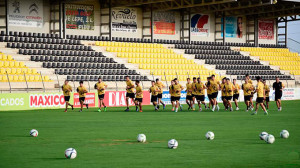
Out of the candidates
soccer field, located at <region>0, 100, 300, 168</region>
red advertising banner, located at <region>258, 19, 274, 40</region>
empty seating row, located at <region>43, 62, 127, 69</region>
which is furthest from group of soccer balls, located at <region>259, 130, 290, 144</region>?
red advertising banner, located at <region>258, 19, 274, 40</region>

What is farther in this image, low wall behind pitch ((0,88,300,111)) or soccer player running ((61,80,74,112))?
low wall behind pitch ((0,88,300,111))

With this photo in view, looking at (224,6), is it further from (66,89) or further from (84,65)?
(66,89)

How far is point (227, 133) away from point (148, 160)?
652 centimetres

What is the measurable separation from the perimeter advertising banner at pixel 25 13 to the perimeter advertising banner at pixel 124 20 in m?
7.72

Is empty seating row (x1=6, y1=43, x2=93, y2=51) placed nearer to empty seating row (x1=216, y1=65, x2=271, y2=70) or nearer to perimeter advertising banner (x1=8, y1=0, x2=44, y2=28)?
perimeter advertising banner (x1=8, y1=0, x2=44, y2=28)

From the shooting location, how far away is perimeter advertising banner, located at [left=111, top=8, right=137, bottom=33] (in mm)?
51316

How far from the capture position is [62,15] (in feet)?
153

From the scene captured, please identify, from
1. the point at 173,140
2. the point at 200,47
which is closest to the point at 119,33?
the point at 200,47

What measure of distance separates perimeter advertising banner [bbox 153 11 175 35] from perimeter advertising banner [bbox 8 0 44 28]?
12916 millimetres

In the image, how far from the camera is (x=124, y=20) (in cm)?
5219

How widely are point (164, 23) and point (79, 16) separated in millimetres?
10475

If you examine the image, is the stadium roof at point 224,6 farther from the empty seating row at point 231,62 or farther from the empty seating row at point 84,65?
the empty seating row at point 84,65

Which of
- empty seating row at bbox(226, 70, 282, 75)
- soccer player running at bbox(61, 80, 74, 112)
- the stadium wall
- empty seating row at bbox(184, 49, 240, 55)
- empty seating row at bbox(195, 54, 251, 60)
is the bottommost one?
soccer player running at bbox(61, 80, 74, 112)

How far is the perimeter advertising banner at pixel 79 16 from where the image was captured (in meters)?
47.8
